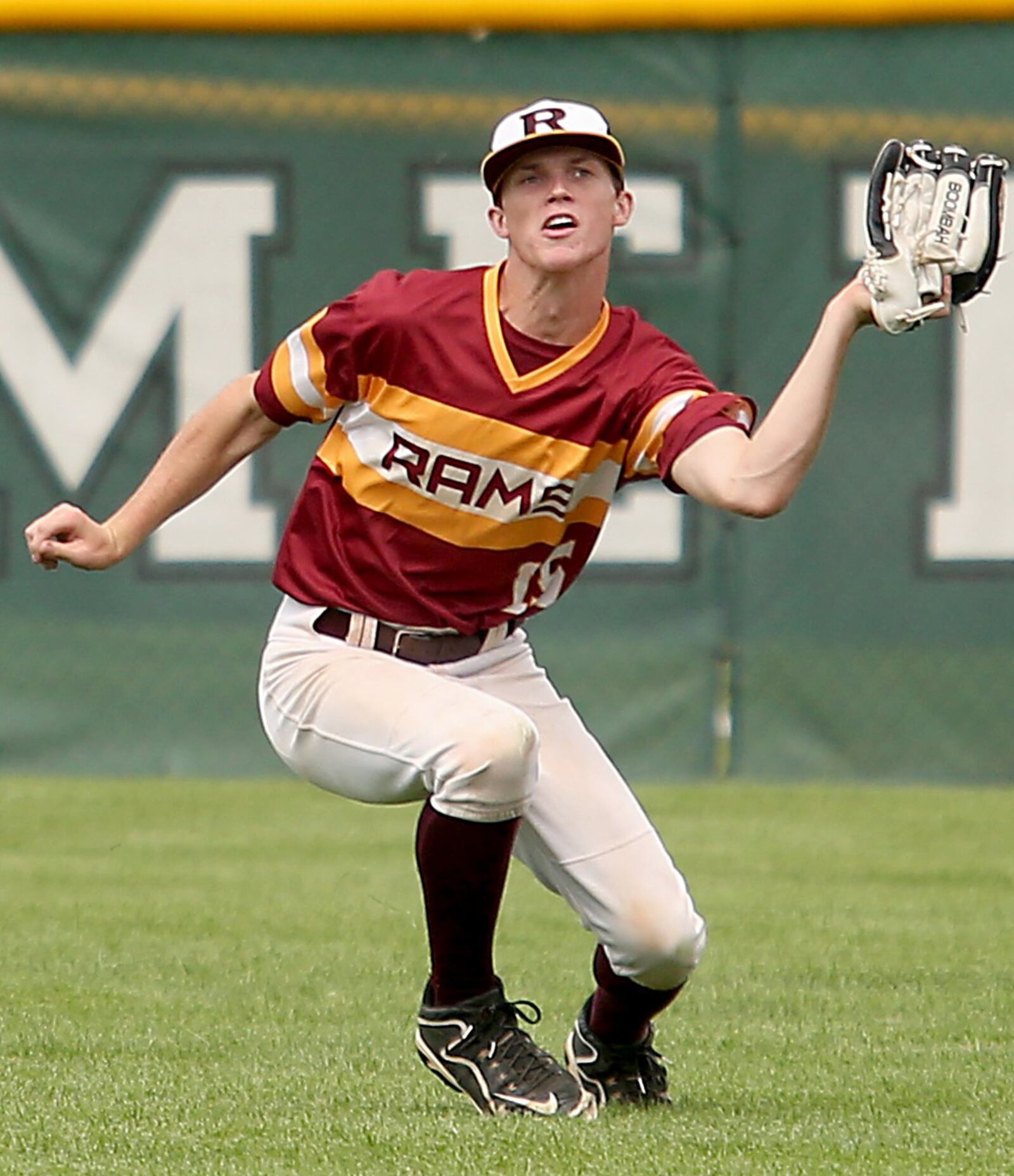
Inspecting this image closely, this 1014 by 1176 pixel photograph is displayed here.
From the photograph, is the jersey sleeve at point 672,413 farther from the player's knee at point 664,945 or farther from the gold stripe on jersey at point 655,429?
the player's knee at point 664,945

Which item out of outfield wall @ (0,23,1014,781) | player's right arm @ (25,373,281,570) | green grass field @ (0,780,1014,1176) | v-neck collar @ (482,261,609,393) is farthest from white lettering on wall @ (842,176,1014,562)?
player's right arm @ (25,373,281,570)

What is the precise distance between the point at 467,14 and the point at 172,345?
4.82ft

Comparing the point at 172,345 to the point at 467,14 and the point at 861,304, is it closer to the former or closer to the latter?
the point at 467,14

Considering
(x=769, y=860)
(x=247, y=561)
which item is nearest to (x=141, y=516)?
(x=769, y=860)

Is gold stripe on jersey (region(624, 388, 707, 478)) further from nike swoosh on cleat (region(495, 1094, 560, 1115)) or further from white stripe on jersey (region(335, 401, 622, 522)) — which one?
nike swoosh on cleat (region(495, 1094, 560, 1115))

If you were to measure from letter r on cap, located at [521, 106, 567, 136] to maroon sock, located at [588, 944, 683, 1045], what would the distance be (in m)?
1.30

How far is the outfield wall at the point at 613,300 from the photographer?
8.08m

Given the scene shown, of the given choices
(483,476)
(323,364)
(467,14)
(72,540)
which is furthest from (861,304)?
(467,14)

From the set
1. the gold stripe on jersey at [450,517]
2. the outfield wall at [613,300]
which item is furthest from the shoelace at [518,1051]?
the outfield wall at [613,300]

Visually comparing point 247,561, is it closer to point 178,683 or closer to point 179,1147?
point 178,683

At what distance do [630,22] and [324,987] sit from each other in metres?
4.27

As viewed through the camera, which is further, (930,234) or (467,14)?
(467,14)

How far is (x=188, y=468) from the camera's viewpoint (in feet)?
13.1

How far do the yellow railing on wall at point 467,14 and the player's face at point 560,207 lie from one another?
14.4ft
